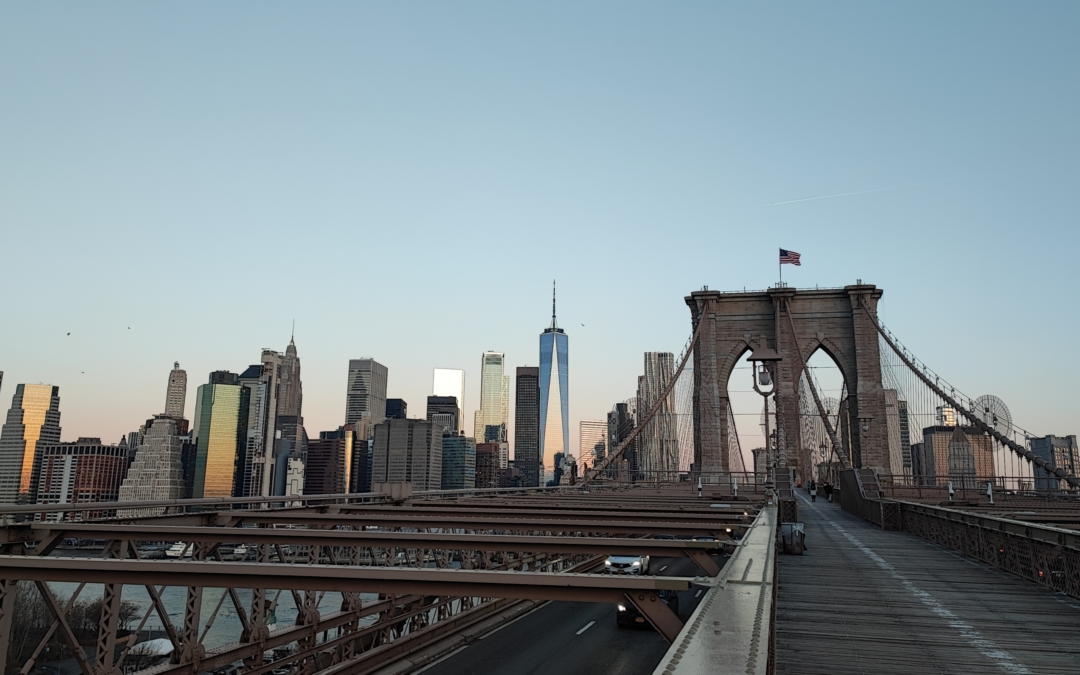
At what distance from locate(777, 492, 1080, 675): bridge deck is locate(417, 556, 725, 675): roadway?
181 inches

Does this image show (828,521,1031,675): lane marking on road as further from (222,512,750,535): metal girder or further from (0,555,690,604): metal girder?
(0,555,690,604): metal girder

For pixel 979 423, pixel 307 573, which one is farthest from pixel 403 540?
pixel 979 423

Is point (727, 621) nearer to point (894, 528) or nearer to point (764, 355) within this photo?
point (894, 528)

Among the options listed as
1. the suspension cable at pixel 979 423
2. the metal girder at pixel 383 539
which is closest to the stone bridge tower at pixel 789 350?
the suspension cable at pixel 979 423

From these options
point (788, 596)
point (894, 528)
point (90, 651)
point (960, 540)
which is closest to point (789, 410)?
point (894, 528)

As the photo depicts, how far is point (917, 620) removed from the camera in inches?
373

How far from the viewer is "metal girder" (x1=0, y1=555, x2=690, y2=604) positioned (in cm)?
564

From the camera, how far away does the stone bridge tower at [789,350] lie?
6112cm

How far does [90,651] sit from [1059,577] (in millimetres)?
94543

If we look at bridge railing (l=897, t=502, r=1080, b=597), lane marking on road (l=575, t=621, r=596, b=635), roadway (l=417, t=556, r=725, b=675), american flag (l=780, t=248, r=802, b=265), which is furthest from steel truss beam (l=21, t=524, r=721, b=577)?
american flag (l=780, t=248, r=802, b=265)

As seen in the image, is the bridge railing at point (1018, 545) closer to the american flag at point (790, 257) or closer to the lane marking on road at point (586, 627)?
the lane marking on road at point (586, 627)

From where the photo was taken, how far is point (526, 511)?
55.1 feet

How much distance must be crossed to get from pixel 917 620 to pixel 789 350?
5612cm

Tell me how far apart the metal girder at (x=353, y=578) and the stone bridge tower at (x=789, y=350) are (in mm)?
57450
